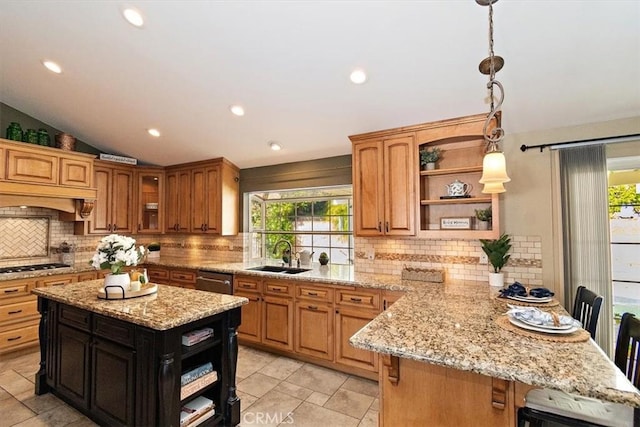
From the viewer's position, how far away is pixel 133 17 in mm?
2211

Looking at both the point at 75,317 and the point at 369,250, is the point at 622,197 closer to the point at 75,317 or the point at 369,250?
the point at 369,250

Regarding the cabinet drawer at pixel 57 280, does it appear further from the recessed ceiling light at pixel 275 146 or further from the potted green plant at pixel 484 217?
the potted green plant at pixel 484 217

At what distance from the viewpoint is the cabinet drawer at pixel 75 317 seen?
2195 millimetres

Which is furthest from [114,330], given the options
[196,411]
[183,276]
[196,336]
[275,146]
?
[275,146]

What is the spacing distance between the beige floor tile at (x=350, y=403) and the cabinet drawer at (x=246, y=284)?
4.68 feet

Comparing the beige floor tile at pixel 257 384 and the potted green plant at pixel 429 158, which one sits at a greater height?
the potted green plant at pixel 429 158

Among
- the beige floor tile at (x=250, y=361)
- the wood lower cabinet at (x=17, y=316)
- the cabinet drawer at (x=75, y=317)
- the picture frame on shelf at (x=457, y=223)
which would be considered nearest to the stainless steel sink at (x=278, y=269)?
the beige floor tile at (x=250, y=361)

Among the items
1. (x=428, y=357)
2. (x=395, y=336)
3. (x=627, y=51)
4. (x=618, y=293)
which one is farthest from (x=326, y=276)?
(x=627, y=51)

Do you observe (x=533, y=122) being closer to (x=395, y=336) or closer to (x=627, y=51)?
(x=627, y=51)

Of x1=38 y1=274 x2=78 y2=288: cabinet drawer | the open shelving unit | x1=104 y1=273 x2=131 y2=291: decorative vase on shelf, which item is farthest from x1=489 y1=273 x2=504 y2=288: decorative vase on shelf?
x1=38 y1=274 x2=78 y2=288: cabinet drawer

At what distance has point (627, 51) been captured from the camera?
1.90 metres

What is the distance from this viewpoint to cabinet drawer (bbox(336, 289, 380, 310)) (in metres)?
2.82

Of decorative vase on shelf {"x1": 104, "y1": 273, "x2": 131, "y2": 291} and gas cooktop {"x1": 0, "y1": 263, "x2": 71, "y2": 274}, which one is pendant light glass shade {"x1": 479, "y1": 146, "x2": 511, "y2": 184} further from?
gas cooktop {"x1": 0, "y1": 263, "x2": 71, "y2": 274}

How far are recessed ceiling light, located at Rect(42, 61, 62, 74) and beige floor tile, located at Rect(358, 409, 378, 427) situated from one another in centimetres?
428
